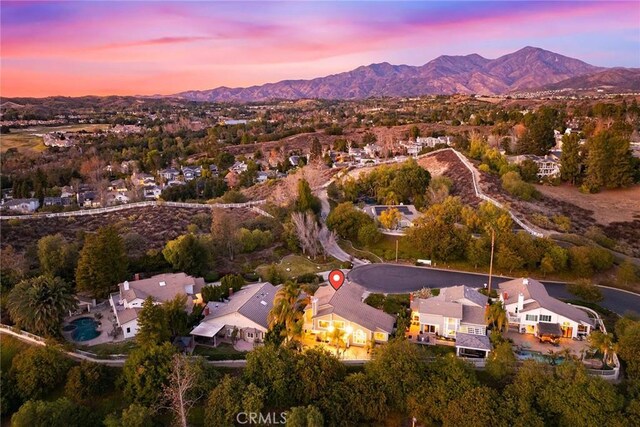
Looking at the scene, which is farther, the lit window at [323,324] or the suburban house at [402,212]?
the suburban house at [402,212]

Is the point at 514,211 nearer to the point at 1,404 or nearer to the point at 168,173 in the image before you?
the point at 1,404

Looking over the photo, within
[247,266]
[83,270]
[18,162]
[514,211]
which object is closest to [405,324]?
[247,266]

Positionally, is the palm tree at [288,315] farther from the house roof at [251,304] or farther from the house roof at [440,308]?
the house roof at [440,308]

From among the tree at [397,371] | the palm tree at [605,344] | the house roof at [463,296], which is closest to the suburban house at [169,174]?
the house roof at [463,296]

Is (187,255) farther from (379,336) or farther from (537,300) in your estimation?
(537,300)

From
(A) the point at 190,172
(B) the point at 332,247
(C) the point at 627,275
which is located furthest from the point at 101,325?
(A) the point at 190,172
